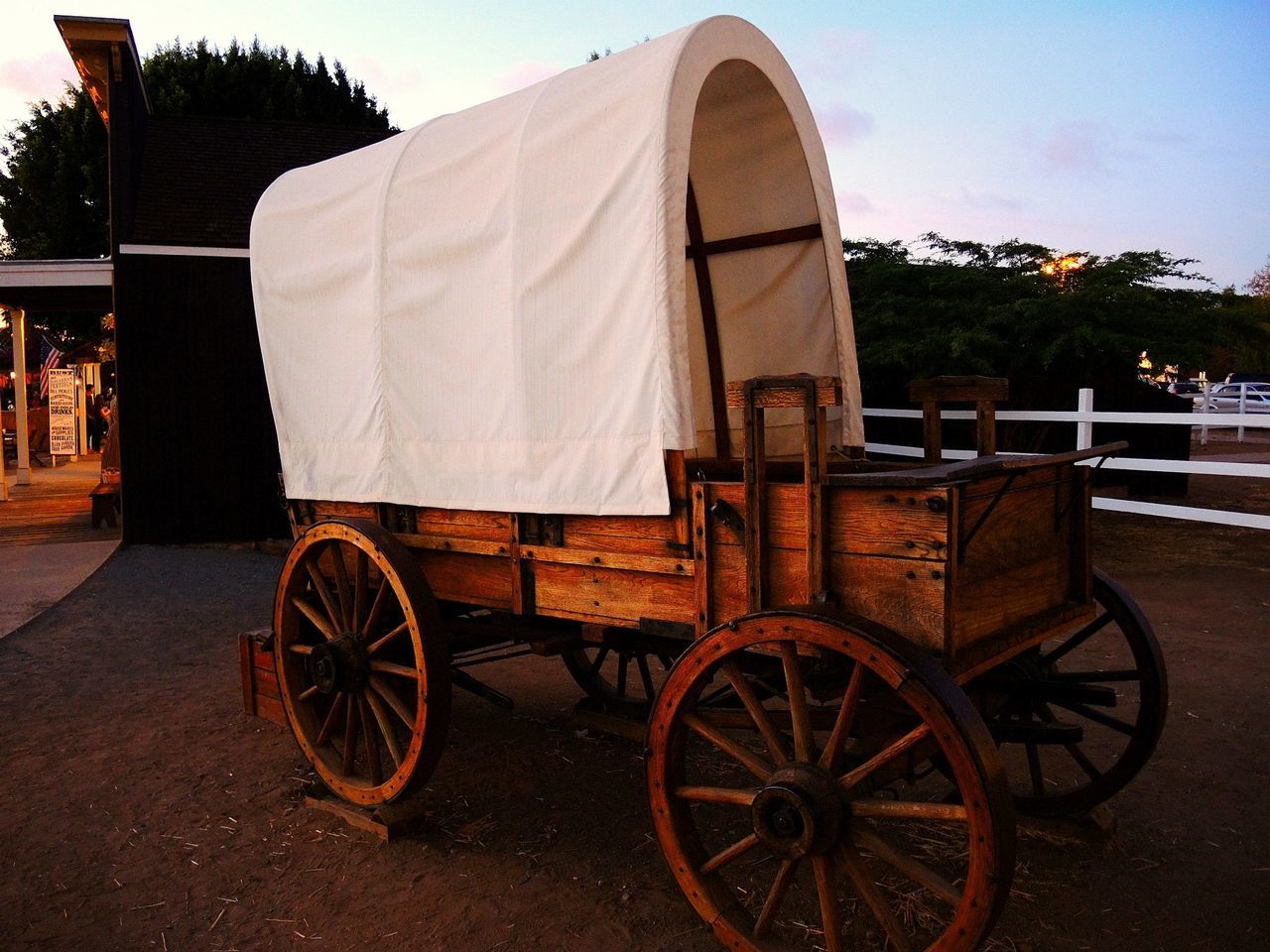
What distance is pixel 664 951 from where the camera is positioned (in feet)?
8.89

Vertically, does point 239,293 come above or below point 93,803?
above

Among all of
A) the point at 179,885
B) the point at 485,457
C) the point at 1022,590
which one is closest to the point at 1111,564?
the point at 1022,590

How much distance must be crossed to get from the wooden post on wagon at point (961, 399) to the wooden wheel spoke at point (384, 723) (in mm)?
2272

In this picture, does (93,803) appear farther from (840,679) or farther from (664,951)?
(840,679)

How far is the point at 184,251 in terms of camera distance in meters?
10.3

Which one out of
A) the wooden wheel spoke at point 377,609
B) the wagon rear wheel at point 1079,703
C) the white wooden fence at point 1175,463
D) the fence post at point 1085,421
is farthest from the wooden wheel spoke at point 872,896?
the fence post at point 1085,421

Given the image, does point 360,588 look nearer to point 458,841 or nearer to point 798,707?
point 458,841

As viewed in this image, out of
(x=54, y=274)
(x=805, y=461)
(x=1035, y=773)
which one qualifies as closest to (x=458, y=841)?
(x=805, y=461)

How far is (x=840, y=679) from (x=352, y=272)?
2.44 m

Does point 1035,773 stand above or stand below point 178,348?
below

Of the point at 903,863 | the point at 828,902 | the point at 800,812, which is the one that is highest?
the point at 800,812

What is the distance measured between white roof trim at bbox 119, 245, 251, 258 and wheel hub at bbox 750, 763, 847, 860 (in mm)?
9765

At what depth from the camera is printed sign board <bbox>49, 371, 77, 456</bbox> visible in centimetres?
1703

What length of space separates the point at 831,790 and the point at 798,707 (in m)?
0.22
